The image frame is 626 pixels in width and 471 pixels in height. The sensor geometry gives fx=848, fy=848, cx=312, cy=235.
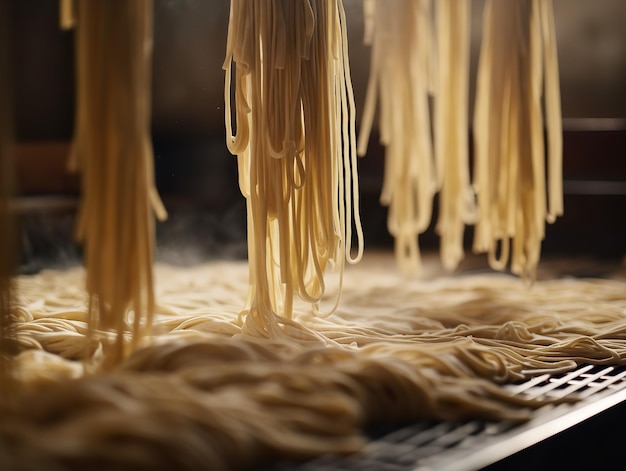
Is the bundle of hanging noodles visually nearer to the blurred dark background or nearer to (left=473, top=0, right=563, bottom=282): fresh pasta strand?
(left=473, top=0, right=563, bottom=282): fresh pasta strand

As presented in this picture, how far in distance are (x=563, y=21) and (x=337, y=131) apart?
231 cm

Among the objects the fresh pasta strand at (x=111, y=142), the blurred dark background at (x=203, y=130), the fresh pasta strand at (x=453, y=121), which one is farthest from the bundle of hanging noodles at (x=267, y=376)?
the blurred dark background at (x=203, y=130)

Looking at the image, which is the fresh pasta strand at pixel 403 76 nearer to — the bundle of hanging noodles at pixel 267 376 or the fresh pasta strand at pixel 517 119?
the fresh pasta strand at pixel 517 119

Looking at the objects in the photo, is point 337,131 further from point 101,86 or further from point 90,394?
point 90,394

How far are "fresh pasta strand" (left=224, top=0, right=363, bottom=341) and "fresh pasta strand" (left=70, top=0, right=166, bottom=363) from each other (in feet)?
1.32

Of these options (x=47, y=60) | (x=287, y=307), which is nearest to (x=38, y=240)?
(x=47, y=60)

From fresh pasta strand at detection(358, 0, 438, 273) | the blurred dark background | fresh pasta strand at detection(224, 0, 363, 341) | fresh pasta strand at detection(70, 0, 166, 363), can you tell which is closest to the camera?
fresh pasta strand at detection(70, 0, 166, 363)

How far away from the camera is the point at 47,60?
3250 millimetres

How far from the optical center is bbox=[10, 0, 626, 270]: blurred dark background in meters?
3.10

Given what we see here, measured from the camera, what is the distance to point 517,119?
7.65ft

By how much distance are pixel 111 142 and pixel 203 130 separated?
198 centimetres


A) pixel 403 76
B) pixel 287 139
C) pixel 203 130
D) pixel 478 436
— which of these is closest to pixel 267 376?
pixel 478 436

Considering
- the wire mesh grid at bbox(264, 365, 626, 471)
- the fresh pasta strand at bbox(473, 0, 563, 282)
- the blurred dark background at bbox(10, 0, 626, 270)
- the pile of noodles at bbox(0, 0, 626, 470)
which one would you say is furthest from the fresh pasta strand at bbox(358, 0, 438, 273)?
the wire mesh grid at bbox(264, 365, 626, 471)

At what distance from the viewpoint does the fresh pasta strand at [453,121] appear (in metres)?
2.44
